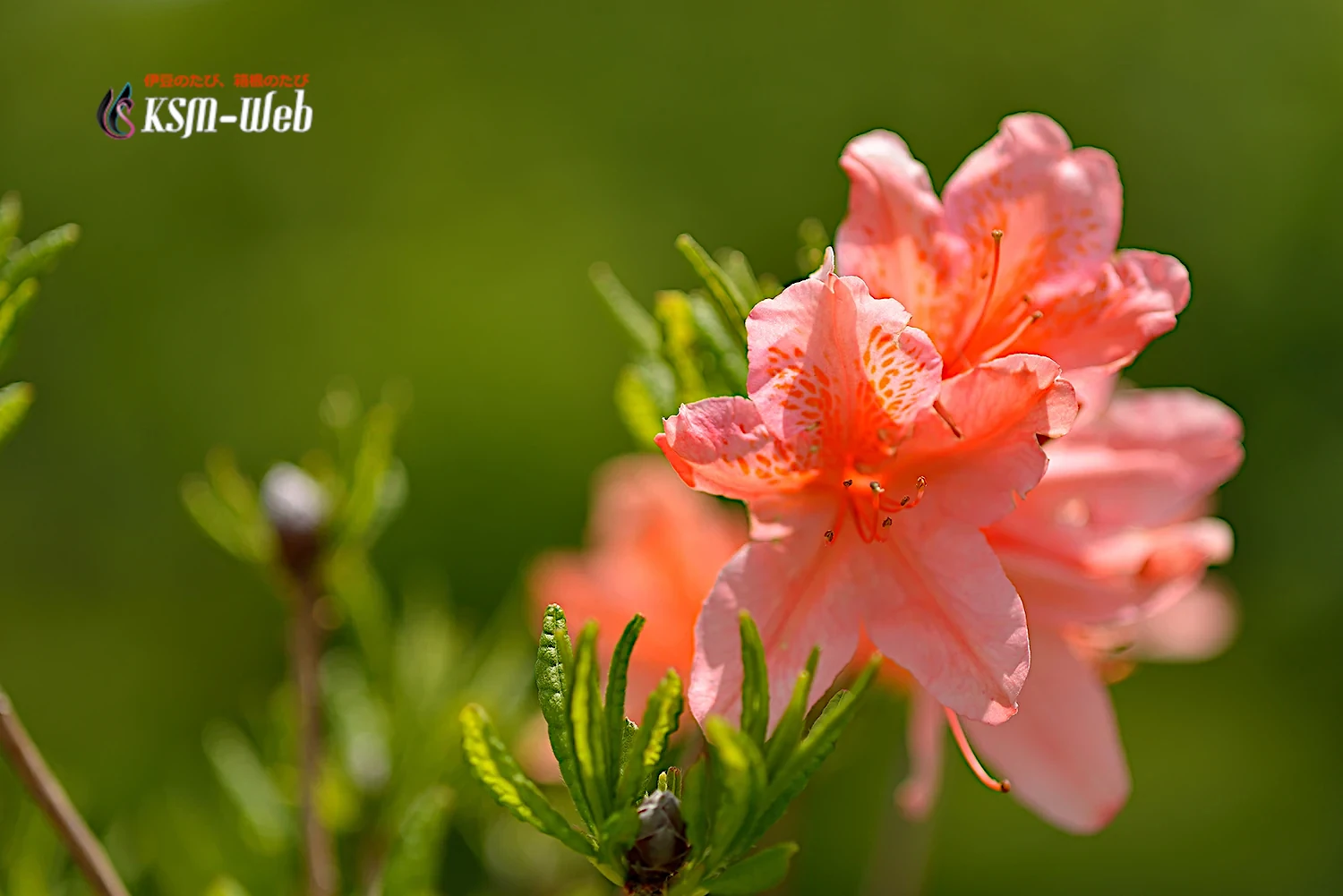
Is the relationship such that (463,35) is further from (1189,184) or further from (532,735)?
(532,735)

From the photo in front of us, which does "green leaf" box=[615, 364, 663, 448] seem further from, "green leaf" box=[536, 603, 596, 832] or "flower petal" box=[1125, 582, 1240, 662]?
"flower petal" box=[1125, 582, 1240, 662]

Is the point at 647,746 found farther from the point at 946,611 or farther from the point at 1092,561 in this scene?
the point at 1092,561

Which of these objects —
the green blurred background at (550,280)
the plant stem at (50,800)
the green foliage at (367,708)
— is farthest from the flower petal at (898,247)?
the green blurred background at (550,280)

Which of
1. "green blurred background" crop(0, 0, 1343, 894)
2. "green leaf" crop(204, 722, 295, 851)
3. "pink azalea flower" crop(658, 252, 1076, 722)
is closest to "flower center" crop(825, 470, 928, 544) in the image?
"pink azalea flower" crop(658, 252, 1076, 722)

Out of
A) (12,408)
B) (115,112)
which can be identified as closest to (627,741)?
(12,408)

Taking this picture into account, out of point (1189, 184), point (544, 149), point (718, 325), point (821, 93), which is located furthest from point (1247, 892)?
point (718, 325)

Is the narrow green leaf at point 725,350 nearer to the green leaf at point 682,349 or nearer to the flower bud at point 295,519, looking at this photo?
the green leaf at point 682,349
